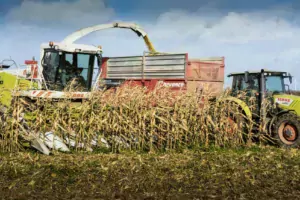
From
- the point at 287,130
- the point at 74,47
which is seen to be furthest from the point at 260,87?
the point at 74,47

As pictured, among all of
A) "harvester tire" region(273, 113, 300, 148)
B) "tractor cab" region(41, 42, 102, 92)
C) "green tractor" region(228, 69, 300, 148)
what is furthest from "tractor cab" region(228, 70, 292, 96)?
"tractor cab" region(41, 42, 102, 92)

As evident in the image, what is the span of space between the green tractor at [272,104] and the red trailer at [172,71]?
226cm

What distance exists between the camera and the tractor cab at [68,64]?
11.3 m

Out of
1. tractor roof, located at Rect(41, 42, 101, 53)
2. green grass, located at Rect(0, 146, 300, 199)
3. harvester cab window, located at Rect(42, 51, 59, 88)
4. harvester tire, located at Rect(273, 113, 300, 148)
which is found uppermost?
tractor roof, located at Rect(41, 42, 101, 53)

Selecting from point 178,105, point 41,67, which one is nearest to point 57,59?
point 41,67

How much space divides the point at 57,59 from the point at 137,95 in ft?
10.8

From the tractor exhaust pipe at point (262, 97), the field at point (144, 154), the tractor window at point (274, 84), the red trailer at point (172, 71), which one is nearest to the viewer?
the field at point (144, 154)

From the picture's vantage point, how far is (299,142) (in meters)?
9.97

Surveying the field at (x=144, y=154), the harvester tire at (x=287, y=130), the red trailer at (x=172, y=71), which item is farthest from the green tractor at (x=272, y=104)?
the red trailer at (x=172, y=71)

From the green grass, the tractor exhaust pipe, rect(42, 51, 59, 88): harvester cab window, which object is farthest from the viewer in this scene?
rect(42, 51, 59, 88): harvester cab window

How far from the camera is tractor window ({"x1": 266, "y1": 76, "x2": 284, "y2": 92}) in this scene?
10.8 meters

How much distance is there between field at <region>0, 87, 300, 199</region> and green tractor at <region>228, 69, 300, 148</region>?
1.17 feet

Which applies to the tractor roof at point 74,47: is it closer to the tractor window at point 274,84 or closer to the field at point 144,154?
the field at point 144,154

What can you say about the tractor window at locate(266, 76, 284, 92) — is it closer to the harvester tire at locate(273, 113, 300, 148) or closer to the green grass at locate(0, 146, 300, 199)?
the harvester tire at locate(273, 113, 300, 148)
